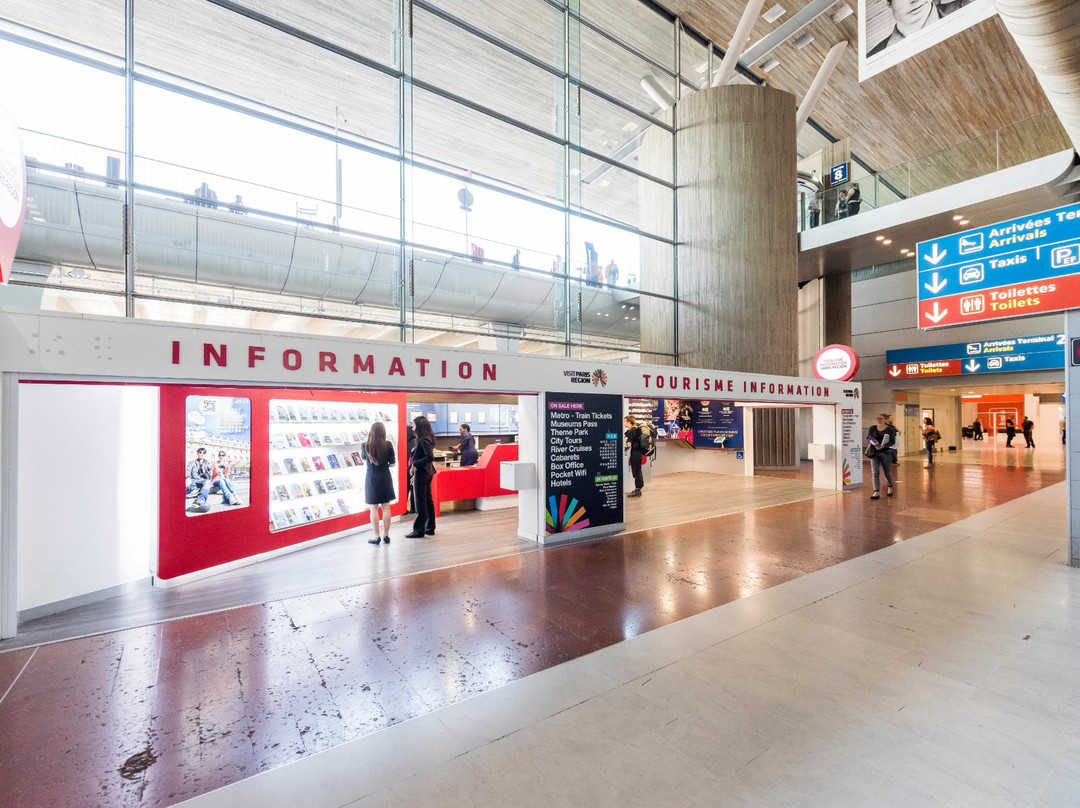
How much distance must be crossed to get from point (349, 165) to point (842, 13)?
11764mm

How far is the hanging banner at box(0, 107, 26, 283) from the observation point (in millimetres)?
2791

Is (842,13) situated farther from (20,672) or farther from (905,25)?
(20,672)

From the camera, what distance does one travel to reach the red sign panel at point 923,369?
14.8m

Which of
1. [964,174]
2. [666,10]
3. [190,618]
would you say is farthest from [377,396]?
[964,174]

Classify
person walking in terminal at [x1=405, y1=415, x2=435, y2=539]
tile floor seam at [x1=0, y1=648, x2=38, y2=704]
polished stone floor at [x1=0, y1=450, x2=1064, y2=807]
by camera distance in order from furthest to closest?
person walking in terminal at [x1=405, y1=415, x2=435, y2=539] < tile floor seam at [x1=0, y1=648, x2=38, y2=704] < polished stone floor at [x1=0, y1=450, x2=1064, y2=807]

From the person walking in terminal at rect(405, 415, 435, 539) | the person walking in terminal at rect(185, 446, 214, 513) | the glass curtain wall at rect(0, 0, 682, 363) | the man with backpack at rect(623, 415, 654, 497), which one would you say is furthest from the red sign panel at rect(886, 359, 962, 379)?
the person walking in terminal at rect(185, 446, 214, 513)

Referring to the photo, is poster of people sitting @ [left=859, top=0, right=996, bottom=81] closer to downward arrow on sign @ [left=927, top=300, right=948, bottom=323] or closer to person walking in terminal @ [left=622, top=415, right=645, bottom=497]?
downward arrow on sign @ [left=927, top=300, right=948, bottom=323]

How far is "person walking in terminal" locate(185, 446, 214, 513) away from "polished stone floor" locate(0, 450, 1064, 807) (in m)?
1.27

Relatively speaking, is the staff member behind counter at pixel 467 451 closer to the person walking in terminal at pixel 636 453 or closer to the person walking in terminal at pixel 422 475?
the person walking in terminal at pixel 422 475

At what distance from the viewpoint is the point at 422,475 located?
20.6 feet

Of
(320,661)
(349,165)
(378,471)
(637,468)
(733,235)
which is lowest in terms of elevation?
(320,661)

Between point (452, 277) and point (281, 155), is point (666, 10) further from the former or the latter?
point (281, 155)

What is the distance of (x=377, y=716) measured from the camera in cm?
254

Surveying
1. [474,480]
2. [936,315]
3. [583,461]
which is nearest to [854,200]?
[936,315]
